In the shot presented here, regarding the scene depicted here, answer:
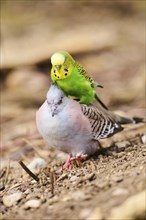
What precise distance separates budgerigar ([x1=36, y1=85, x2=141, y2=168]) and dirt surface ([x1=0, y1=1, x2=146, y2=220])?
0.10 meters

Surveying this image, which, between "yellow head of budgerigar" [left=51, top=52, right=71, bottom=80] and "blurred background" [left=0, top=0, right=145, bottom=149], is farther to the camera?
"blurred background" [left=0, top=0, right=145, bottom=149]

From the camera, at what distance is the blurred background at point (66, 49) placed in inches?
223

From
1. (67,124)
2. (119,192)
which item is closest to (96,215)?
(119,192)

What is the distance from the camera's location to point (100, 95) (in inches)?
232

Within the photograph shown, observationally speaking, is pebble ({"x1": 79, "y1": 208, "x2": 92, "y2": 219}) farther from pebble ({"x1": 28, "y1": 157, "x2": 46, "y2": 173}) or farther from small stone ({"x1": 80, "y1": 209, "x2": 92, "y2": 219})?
pebble ({"x1": 28, "y1": 157, "x2": 46, "y2": 173})

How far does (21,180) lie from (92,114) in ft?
1.66

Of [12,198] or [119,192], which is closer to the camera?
[119,192]

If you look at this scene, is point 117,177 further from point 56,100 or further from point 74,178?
point 56,100

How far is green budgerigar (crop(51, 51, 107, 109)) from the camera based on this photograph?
Result: 125 inches

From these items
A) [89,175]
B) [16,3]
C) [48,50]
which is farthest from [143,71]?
[89,175]

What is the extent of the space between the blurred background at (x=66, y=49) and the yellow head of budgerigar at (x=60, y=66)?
1.62 metres

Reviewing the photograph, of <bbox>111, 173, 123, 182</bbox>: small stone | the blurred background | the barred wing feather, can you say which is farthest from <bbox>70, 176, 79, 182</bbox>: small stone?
the blurred background

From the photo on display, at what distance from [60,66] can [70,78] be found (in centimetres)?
9

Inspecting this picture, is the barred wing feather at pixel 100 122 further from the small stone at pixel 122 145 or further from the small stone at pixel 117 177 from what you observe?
the small stone at pixel 117 177
